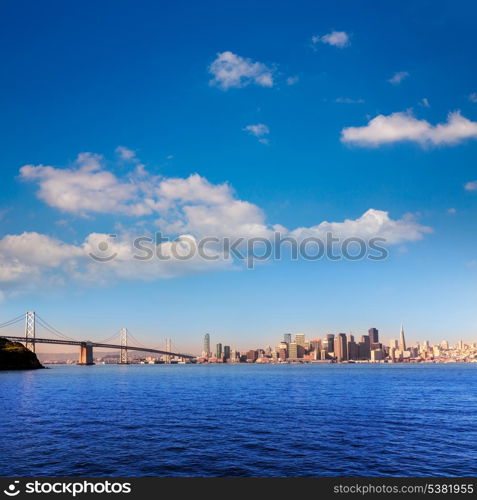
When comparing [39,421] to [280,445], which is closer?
[280,445]

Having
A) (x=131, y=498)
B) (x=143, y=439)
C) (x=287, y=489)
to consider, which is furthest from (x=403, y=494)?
(x=143, y=439)

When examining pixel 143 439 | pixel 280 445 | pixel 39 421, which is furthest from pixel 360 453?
pixel 39 421

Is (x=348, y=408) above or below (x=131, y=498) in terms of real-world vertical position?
below

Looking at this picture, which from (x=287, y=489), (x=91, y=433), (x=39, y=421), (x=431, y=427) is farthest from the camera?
(x=39, y=421)

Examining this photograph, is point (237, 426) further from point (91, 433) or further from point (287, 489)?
point (287, 489)

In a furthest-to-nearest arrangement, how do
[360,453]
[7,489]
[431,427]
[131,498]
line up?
[431,427]
[360,453]
[7,489]
[131,498]

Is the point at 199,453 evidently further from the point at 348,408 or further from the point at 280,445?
the point at 348,408

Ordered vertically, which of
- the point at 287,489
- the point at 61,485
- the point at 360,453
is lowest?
the point at 360,453

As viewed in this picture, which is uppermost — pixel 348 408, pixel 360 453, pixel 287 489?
pixel 287 489

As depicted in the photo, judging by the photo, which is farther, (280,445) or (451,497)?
(280,445)
